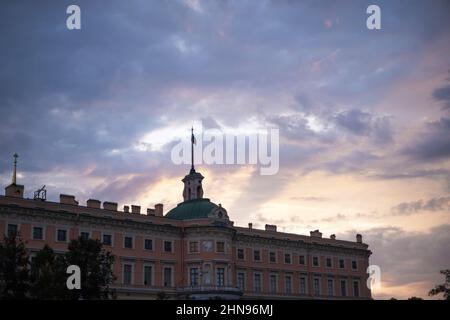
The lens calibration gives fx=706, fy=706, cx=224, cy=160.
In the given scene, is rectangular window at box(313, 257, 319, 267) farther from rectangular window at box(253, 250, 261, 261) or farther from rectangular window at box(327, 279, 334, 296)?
rectangular window at box(253, 250, 261, 261)

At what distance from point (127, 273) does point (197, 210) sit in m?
13.9

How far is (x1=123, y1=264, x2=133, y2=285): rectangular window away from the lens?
83.9 metres

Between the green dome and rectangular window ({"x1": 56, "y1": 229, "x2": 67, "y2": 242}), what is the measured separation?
1849 cm

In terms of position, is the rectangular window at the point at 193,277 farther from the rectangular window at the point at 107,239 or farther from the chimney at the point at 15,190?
the chimney at the point at 15,190

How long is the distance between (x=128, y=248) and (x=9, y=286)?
27718 mm

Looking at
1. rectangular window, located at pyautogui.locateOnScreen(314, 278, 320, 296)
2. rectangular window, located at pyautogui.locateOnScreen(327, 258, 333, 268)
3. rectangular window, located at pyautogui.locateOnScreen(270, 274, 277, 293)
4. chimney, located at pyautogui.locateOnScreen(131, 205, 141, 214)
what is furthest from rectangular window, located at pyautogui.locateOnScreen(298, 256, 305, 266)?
chimney, located at pyautogui.locateOnScreen(131, 205, 141, 214)

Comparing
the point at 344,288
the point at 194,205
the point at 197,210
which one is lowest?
the point at 344,288

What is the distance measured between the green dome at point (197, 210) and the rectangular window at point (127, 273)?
1185 centimetres

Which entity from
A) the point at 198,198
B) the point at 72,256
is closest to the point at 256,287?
the point at 198,198

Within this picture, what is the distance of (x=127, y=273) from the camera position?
84.3 meters

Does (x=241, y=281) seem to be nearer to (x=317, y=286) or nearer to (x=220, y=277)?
(x=220, y=277)

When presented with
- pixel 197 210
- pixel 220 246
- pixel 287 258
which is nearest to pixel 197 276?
pixel 220 246

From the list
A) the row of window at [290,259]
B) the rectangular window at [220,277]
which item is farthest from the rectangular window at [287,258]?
the rectangular window at [220,277]
